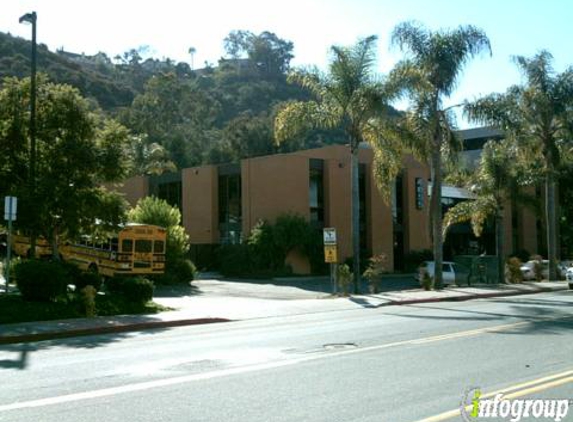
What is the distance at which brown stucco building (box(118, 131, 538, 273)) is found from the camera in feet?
142

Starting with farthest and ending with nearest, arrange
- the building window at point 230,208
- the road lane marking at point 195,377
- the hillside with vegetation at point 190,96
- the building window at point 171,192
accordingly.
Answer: the hillside with vegetation at point 190,96 → the building window at point 171,192 → the building window at point 230,208 → the road lane marking at point 195,377

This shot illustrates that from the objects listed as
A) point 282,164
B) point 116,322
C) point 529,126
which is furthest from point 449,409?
point 282,164

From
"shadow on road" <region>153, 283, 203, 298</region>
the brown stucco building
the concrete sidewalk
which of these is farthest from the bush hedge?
"shadow on road" <region>153, 283, 203, 298</region>

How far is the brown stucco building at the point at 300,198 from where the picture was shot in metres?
43.4

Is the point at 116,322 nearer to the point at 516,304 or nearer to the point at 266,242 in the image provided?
the point at 516,304

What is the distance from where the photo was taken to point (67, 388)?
8.80 meters

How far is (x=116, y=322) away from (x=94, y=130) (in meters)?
7.96

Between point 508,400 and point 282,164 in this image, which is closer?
point 508,400

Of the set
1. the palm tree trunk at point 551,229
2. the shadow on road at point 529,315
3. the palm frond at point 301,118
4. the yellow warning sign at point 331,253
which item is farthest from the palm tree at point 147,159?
the shadow on road at point 529,315

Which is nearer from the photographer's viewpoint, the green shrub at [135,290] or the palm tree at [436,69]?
the green shrub at [135,290]

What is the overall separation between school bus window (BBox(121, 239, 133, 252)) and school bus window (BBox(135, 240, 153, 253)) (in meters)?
0.30

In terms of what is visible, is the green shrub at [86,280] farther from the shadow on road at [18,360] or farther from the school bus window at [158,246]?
the school bus window at [158,246]

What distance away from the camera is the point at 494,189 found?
3625 cm

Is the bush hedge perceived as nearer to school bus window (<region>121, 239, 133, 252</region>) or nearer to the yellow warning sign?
school bus window (<region>121, 239, 133, 252</region>)
